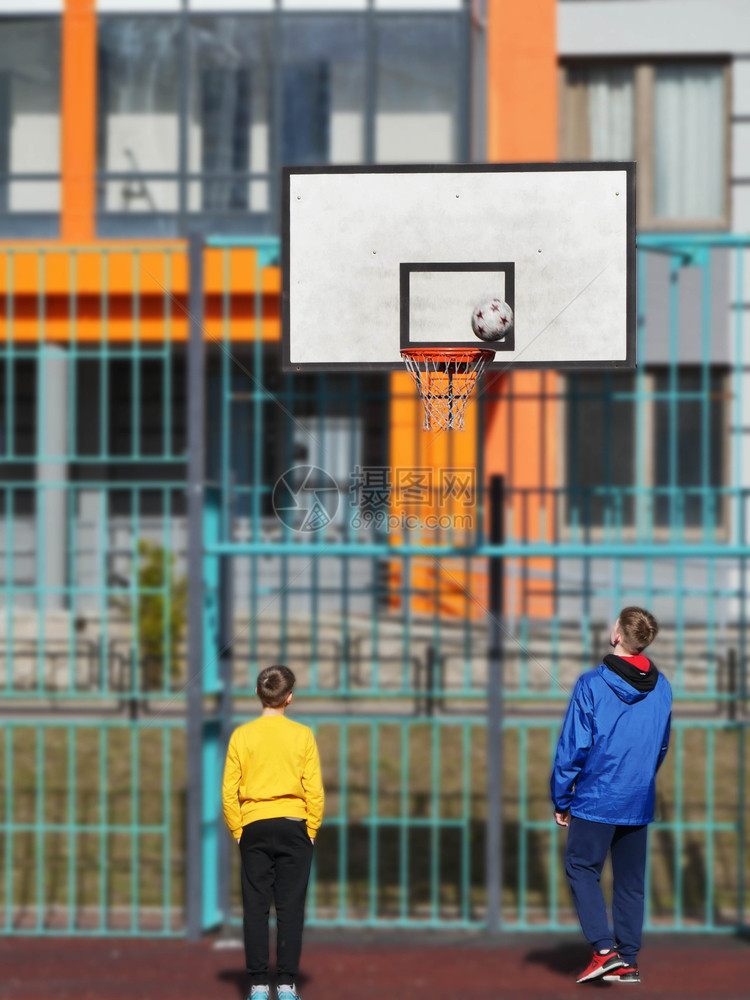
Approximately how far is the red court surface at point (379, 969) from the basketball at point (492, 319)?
9.42 ft

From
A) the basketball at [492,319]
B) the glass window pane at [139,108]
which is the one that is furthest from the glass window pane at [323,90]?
the basketball at [492,319]

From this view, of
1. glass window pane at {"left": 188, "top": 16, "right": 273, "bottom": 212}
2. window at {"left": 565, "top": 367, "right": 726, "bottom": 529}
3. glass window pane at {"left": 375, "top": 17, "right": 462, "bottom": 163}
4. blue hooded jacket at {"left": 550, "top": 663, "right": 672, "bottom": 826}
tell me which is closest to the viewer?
blue hooded jacket at {"left": 550, "top": 663, "right": 672, "bottom": 826}

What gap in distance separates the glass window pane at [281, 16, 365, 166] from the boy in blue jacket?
9931 millimetres

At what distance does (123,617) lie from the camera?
10.8 metres

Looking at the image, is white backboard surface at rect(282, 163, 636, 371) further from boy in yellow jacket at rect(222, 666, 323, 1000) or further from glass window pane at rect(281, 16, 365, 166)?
glass window pane at rect(281, 16, 365, 166)

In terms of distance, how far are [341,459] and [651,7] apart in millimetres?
5861

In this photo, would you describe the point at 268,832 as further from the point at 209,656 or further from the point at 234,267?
the point at 234,267

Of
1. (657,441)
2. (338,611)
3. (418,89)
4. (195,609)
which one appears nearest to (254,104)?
(418,89)

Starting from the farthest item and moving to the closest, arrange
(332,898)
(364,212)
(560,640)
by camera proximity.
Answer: (560,640) → (332,898) → (364,212)

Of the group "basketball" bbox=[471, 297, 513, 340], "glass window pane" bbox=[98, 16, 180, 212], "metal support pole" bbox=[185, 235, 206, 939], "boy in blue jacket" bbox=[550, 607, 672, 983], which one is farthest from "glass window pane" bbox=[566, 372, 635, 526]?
"boy in blue jacket" bbox=[550, 607, 672, 983]

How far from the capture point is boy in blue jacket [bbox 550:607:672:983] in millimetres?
4324

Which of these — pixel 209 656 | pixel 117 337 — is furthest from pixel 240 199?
pixel 209 656

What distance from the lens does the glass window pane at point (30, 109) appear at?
540 inches

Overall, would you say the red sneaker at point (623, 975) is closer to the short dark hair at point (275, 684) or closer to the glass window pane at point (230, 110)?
the short dark hair at point (275, 684)
